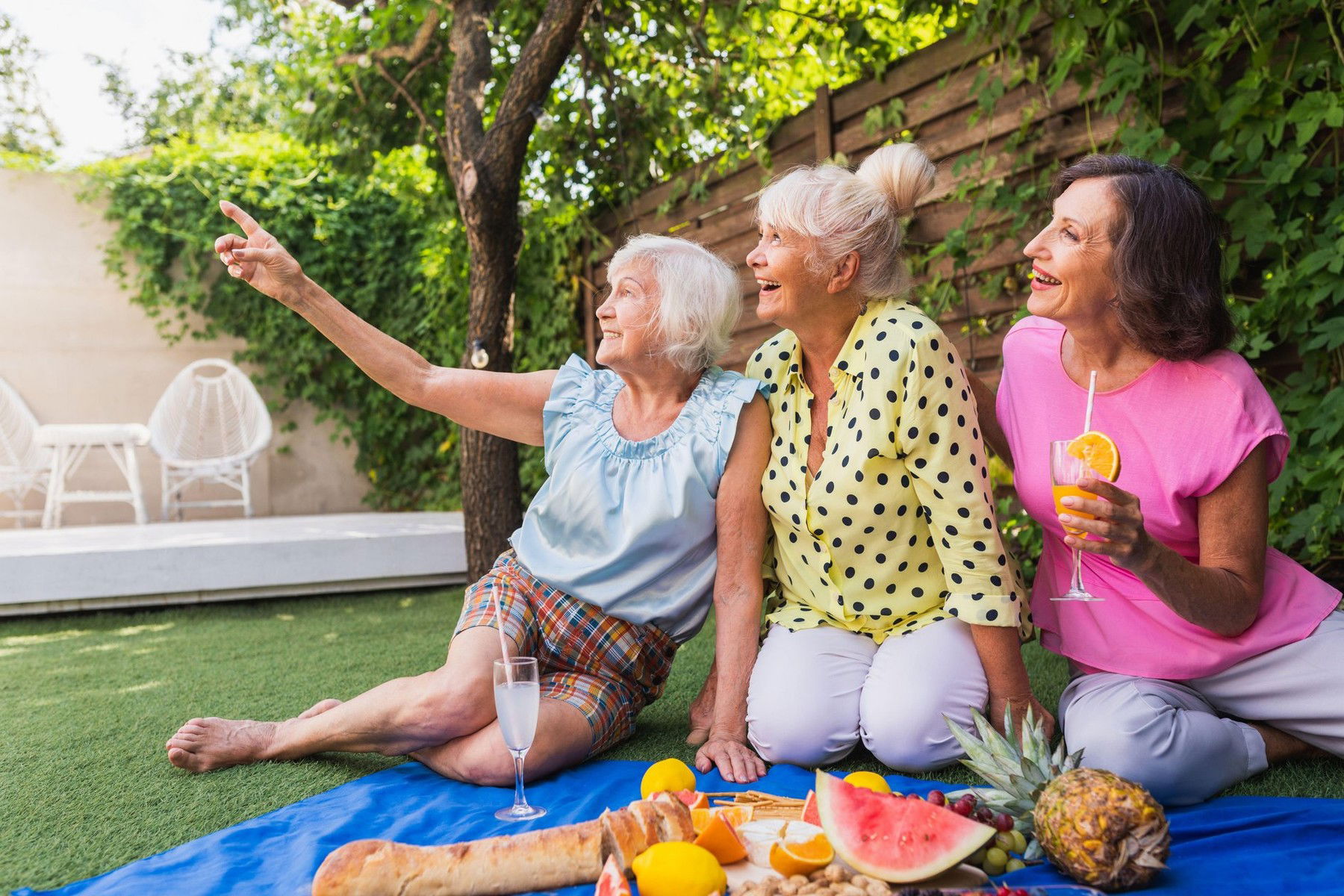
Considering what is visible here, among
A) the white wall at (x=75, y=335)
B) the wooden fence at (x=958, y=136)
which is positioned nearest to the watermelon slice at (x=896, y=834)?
the wooden fence at (x=958, y=136)

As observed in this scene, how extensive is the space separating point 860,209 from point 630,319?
663 mm

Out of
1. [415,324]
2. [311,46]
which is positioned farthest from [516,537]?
[415,324]

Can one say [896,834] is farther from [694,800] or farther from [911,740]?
[911,740]

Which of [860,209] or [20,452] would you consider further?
[20,452]

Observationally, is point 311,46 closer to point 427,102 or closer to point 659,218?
point 427,102

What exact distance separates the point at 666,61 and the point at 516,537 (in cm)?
453

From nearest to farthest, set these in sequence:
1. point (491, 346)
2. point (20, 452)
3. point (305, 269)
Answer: point (491, 346) → point (20, 452) → point (305, 269)

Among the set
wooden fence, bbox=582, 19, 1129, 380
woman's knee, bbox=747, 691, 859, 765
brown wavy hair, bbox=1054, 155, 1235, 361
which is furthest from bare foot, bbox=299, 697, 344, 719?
brown wavy hair, bbox=1054, 155, 1235, 361

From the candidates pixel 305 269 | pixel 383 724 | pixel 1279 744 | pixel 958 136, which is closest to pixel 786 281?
pixel 383 724

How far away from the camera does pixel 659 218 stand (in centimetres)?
677

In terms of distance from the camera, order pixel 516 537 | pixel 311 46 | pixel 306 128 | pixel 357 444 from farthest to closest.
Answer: pixel 357 444
pixel 306 128
pixel 311 46
pixel 516 537

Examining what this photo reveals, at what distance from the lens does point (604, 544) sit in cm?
269

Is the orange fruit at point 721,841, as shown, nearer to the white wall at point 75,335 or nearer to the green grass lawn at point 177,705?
the green grass lawn at point 177,705

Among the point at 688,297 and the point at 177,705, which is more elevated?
the point at 688,297
